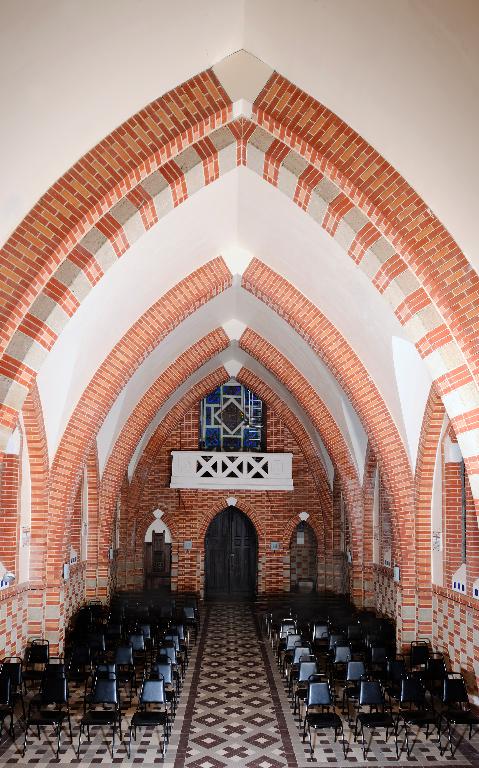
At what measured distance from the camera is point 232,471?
2059 centimetres

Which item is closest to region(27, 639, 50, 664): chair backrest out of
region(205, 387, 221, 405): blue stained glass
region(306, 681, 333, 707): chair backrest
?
region(306, 681, 333, 707): chair backrest

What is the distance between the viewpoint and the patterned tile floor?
26.6ft

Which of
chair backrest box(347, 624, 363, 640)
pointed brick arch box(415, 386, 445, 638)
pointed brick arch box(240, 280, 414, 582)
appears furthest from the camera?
chair backrest box(347, 624, 363, 640)

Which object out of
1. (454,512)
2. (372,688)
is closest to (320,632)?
(454,512)

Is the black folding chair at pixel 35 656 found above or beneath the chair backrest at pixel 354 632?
beneath

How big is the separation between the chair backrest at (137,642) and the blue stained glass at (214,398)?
10.9 m

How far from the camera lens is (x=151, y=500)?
21.3 meters

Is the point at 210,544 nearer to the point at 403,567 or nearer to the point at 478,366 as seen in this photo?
the point at 403,567

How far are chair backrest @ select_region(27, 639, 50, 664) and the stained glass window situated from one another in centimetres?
1095

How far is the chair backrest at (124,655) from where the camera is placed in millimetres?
10258

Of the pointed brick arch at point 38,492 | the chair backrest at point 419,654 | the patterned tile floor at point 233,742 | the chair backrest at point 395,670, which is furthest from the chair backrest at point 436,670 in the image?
the pointed brick arch at point 38,492

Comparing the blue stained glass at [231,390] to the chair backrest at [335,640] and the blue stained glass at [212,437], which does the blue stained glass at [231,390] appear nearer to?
the blue stained glass at [212,437]

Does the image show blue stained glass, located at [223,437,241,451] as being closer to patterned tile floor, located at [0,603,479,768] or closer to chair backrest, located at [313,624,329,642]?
chair backrest, located at [313,624,329,642]

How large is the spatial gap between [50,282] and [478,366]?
4399 mm
